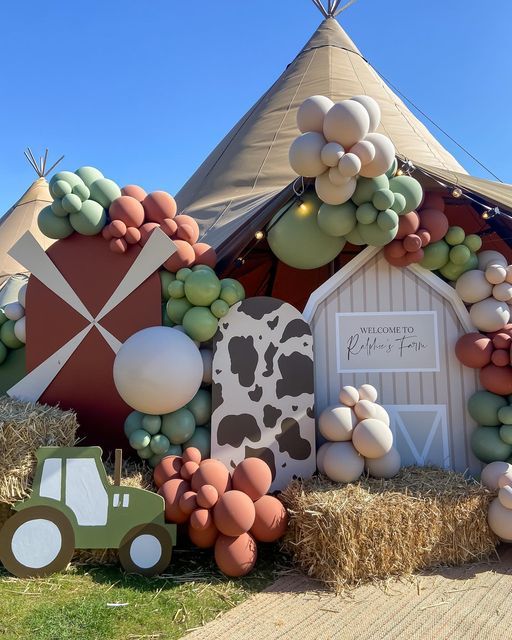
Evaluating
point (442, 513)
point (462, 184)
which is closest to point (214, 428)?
point (442, 513)

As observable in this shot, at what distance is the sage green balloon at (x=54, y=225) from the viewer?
3748mm

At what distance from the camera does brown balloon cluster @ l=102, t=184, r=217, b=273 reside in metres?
3.64

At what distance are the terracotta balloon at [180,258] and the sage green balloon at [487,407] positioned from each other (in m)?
2.14

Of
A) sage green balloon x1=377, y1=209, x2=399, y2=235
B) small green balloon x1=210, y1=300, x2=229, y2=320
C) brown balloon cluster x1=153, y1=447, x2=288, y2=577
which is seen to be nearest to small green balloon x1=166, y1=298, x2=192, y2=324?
small green balloon x1=210, y1=300, x2=229, y2=320

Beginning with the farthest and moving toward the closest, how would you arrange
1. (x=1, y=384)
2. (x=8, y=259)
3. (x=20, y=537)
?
(x=8, y=259)
(x=1, y=384)
(x=20, y=537)

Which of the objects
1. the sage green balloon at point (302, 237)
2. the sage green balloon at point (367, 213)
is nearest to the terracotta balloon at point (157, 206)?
the sage green balloon at point (302, 237)

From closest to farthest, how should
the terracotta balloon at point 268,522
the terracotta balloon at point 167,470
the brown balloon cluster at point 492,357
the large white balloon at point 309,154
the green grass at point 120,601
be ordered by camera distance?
the green grass at point 120,601, the terracotta balloon at point 268,522, the terracotta balloon at point 167,470, the large white balloon at point 309,154, the brown balloon cluster at point 492,357

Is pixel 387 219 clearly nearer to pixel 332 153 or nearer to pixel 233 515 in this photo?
pixel 332 153

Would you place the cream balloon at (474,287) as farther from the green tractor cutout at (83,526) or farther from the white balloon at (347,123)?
the green tractor cutout at (83,526)

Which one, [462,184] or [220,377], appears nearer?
[220,377]

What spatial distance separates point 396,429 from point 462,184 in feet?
5.87

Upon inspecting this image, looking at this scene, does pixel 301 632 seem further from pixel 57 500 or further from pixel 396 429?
pixel 396 429

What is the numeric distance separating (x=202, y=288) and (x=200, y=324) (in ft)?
0.78

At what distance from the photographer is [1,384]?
4.31m
